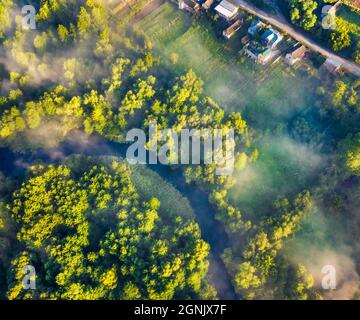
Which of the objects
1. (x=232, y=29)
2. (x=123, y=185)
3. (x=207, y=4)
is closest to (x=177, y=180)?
(x=123, y=185)

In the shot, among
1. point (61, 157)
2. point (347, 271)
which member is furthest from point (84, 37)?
point (347, 271)

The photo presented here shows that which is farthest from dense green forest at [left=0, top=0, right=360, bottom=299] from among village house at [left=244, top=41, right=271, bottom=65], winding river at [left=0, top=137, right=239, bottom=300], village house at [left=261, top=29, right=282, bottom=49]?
village house at [left=244, top=41, right=271, bottom=65]

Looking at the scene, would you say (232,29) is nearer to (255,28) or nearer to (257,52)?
(255,28)

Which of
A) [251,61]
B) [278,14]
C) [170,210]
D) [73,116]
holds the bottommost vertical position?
[170,210]

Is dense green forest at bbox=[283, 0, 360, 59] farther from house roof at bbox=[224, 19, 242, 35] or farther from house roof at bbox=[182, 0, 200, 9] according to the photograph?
house roof at bbox=[182, 0, 200, 9]

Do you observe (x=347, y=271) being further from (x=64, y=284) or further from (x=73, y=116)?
(x=73, y=116)

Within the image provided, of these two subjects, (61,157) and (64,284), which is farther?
(61,157)

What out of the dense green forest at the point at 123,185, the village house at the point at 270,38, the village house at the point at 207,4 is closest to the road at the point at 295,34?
the dense green forest at the point at 123,185
